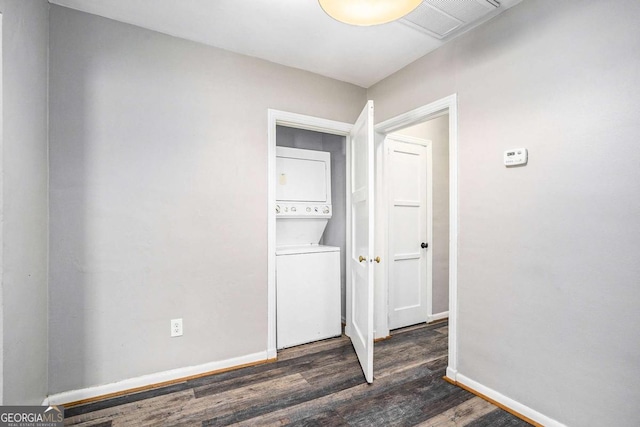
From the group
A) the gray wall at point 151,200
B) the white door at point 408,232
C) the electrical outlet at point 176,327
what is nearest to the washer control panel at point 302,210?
the gray wall at point 151,200

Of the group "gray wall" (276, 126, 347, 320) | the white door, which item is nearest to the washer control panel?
"gray wall" (276, 126, 347, 320)

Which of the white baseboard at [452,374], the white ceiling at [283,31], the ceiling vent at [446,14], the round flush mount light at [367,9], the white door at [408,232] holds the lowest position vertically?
the white baseboard at [452,374]

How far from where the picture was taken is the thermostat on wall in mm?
1749

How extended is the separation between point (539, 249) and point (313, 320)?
6.36 ft

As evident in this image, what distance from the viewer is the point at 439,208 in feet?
11.6

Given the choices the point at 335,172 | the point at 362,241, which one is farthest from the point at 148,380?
the point at 335,172

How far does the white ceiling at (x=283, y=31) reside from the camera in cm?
185

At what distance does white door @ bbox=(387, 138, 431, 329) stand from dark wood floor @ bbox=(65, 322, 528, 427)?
2.71ft

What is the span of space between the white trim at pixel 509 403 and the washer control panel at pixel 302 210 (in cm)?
186

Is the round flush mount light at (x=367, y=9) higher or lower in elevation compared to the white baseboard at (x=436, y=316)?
higher

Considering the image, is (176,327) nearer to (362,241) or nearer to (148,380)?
(148,380)

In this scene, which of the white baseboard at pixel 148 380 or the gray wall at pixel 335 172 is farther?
the gray wall at pixel 335 172

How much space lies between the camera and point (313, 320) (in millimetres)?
2846

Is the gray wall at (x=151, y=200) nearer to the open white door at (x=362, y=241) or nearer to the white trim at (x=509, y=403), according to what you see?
the open white door at (x=362, y=241)
